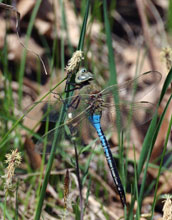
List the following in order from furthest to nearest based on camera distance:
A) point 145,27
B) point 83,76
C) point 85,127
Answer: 1. point 145,27
2. point 85,127
3. point 83,76

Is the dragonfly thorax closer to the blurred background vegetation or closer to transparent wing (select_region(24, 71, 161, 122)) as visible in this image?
transparent wing (select_region(24, 71, 161, 122))

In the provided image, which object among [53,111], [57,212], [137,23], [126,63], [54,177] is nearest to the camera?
[53,111]

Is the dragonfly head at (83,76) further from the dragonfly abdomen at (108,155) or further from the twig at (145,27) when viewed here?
the twig at (145,27)

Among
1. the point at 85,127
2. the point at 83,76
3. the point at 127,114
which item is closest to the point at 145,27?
the point at 127,114

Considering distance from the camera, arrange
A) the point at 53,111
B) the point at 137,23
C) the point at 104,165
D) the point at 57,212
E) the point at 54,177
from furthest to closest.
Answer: the point at 137,23
the point at 104,165
the point at 54,177
the point at 57,212
the point at 53,111

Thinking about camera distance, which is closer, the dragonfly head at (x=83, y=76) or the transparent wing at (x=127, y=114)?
the dragonfly head at (x=83, y=76)

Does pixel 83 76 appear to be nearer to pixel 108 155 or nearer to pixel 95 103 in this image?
pixel 95 103

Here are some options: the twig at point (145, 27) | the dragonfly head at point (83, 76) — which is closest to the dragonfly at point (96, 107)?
the dragonfly head at point (83, 76)

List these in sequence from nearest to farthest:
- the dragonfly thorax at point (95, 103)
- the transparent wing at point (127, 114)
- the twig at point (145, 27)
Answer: the dragonfly thorax at point (95, 103) < the transparent wing at point (127, 114) < the twig at point (145, 27)

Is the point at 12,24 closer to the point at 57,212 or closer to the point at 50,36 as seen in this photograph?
the point at 50,36

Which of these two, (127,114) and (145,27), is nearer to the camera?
(127,114)

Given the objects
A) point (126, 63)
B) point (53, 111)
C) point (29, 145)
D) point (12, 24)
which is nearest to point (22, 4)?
point (12, 24)
